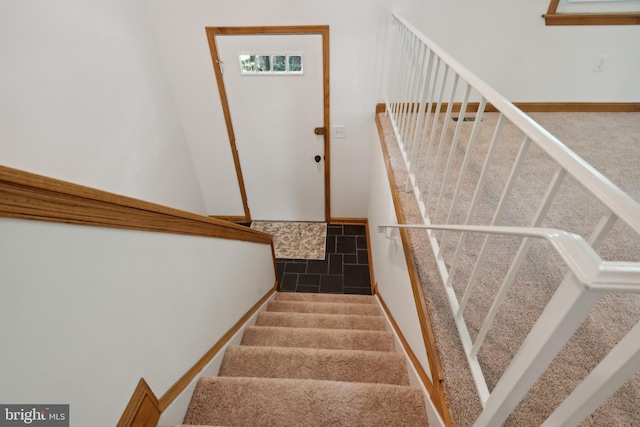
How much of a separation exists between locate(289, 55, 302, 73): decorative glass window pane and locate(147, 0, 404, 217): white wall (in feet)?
0.89

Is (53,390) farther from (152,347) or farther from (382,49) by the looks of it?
(382,49)

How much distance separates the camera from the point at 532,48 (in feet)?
8.05

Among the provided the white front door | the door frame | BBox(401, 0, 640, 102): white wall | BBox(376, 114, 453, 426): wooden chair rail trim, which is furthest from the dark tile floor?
BBox(401, 0, 640, 102): white wall

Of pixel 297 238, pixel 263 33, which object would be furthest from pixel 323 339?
pixel 263 33

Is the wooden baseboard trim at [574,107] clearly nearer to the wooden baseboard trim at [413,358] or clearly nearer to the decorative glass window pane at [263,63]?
the decorative glass window pane at [263,63]

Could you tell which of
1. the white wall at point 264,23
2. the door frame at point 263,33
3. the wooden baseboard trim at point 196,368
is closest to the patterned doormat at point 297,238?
the white wall at point 264,23

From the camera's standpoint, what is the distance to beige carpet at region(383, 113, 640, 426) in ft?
2.73

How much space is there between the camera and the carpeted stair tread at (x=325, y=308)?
2.36 metres

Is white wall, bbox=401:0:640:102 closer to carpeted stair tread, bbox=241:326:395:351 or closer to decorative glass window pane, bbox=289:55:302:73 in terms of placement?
decorative glass window pane, bbox=289:55:302:73

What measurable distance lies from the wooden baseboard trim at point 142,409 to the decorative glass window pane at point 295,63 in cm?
261

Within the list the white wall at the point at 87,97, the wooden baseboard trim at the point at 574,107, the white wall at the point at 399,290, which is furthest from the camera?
the wooden baseboard trim at the point at 574,107

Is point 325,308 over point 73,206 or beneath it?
beneath

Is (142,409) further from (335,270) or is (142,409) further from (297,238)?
(297,238)

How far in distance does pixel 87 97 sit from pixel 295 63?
1.63m
